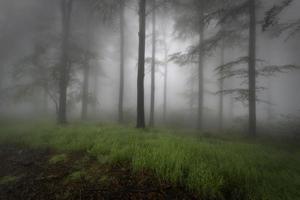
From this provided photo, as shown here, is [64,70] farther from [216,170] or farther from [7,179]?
[216,170]

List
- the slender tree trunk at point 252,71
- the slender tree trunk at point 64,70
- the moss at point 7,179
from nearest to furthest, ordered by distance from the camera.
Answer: the moss at point 7,179, the slender tree trunk at point 252,71, the slender tree trunk at point 64,70

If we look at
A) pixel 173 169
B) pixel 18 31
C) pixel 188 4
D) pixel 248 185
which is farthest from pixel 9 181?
pixel 18 31

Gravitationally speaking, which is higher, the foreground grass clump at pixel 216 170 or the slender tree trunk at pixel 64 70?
the slender tree trunk at pixel 64 70

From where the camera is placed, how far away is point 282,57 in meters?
23.9

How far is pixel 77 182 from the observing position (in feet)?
10.3

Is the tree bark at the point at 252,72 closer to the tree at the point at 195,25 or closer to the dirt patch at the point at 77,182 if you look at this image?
the tree at the point at 195,25

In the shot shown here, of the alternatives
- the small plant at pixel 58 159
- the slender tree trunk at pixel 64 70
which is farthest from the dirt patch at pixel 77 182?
the slender tree trunk at pixel 64 70

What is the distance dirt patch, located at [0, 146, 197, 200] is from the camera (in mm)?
2691

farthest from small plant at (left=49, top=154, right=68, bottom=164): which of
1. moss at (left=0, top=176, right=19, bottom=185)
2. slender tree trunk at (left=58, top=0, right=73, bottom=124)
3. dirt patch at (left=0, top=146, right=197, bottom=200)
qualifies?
slender tree trunk at (left=58, top=0, right=73, bottom=124)

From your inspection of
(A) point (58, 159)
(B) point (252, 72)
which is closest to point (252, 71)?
(B) point (252, 72)

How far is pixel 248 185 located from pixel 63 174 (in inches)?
153

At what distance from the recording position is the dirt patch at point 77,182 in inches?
106

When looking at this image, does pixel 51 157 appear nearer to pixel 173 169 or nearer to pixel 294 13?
pixel 173 169

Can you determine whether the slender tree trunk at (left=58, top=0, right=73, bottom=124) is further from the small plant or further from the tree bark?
the tree bark
